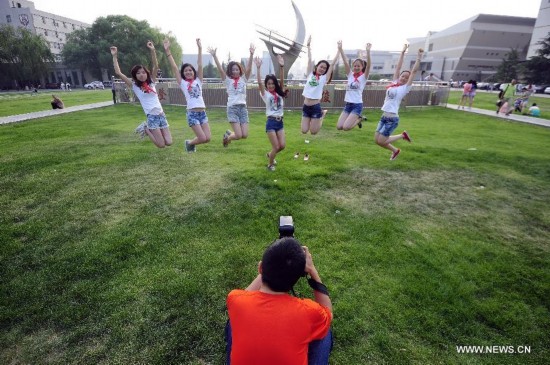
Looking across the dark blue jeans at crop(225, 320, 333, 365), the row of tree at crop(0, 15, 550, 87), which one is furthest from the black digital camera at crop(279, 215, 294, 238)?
the row of tree at crop(0, 15, 550, 87)

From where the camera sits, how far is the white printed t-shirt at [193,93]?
690 centimetres

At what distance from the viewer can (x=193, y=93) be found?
6984mm

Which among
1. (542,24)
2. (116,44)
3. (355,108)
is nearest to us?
(355,108)

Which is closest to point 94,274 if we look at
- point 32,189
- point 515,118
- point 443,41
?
point 32,189

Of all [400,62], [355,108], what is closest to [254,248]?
[355,108]

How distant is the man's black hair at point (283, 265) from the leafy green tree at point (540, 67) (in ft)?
194

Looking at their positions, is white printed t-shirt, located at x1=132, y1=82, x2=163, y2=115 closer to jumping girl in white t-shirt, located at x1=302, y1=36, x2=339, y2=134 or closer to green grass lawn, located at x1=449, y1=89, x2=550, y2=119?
jumping girl in white t-shirt, located at x1=302, y1=36, x2=339, y2=134

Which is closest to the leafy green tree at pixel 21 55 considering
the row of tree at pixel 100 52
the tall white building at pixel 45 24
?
the row of tree at pixel 100 52

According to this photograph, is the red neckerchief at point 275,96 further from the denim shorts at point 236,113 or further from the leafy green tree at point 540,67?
the leafy green tree at point 540,67

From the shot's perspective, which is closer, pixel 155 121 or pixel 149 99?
pixel 149 99

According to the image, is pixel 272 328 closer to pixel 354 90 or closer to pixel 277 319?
pixel 277 319

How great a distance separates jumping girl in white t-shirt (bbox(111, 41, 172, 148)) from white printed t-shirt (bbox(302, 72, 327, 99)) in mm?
3511

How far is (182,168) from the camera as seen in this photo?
29.4 feet

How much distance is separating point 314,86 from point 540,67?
5466 centimetres
